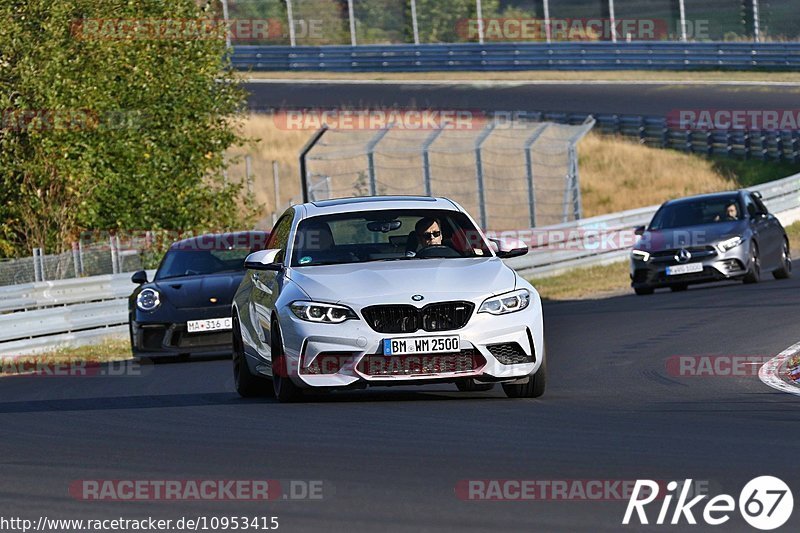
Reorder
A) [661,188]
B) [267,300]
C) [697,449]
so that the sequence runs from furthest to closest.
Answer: [661,188], [267,300], [697,449]

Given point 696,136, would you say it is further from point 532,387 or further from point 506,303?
point 506,303

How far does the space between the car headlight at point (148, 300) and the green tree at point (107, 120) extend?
9697 millimetres

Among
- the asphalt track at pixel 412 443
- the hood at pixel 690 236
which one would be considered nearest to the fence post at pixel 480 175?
the hood at pixel 690 236

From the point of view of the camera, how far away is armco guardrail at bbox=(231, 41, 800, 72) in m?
49.3

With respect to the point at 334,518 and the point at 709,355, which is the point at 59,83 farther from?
the point at 334,518

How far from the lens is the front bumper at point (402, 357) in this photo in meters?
10.6

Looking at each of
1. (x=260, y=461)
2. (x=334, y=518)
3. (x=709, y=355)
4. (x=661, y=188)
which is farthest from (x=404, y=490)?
(x=661, y=188)

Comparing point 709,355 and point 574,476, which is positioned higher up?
point 574,476

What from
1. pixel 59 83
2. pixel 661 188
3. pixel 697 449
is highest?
pixel 59 83

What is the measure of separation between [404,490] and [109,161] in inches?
899

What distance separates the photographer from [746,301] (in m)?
20.2

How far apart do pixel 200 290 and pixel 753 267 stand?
28.9 ft

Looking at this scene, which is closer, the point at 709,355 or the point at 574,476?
the point at 574,476

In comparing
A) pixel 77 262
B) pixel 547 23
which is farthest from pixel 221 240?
pixel 547 23
